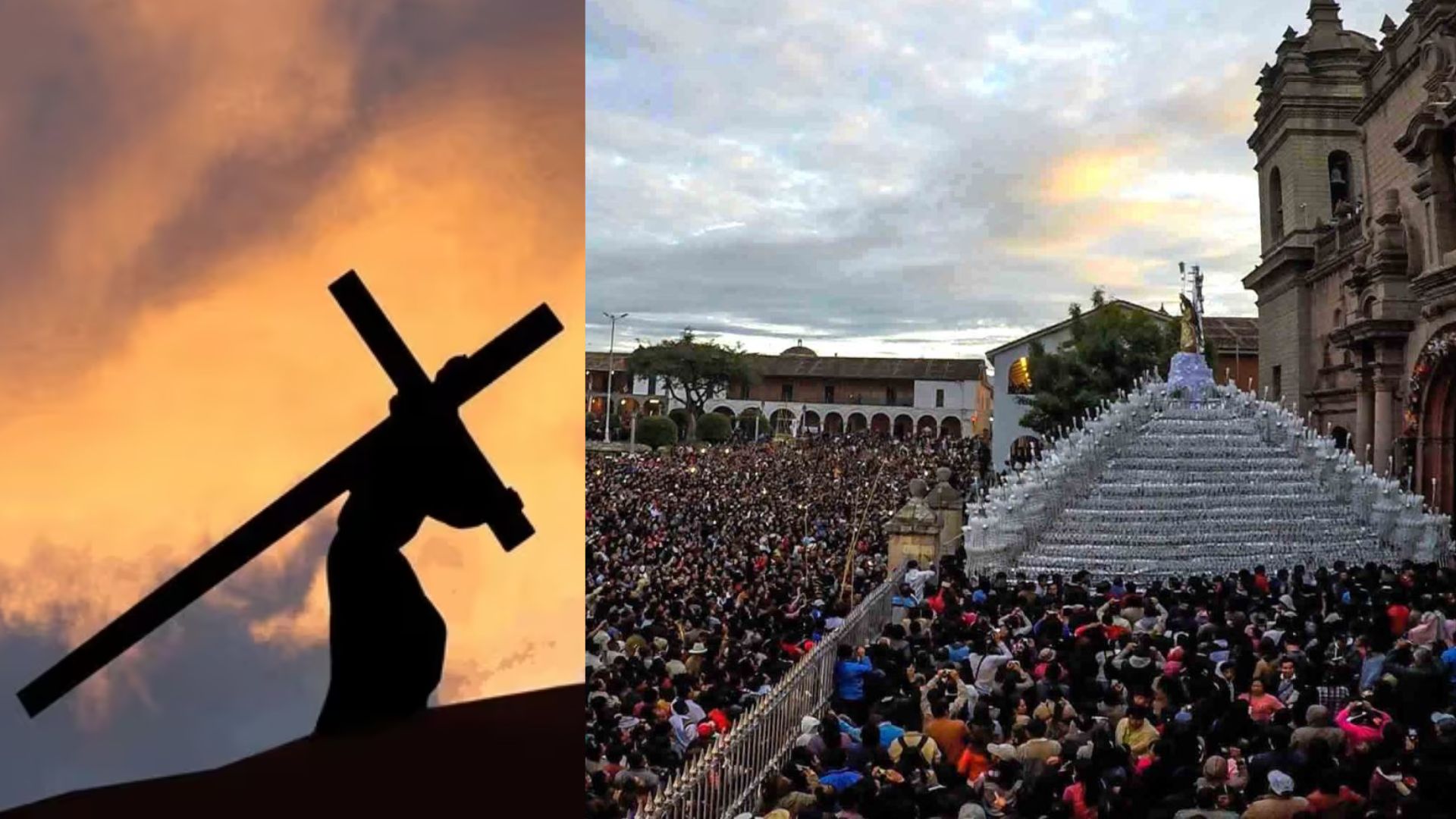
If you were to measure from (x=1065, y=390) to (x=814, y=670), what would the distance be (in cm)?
2502

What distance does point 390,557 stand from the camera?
165 inches

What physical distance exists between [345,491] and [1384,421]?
65.5 ft

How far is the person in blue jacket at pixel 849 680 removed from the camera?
7.75 meters

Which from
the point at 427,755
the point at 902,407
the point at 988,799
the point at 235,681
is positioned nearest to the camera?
the point at 235,681

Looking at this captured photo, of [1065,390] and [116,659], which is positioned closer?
[116,659]

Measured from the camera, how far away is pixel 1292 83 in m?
25.6

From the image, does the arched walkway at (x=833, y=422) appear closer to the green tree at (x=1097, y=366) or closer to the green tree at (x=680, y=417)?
the green tree at (x=680, y=417)

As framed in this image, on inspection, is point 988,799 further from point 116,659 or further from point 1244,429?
point 1244,429

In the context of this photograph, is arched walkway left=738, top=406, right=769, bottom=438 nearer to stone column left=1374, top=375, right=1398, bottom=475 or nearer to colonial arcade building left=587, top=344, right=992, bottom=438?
colonial arcade building left=587, top=344, right=992, bottom=438

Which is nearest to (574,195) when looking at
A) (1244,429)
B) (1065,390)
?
(1244,429)

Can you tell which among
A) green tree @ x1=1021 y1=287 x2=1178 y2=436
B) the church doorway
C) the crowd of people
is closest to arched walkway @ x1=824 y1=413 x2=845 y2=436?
green tree @ x1=1021 y1=287 x2=1178 y2=436

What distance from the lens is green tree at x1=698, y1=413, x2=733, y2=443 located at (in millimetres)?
57125

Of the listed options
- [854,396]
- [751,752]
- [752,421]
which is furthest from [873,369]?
[751,752]

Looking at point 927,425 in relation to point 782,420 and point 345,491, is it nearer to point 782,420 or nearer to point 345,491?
point 782,420
